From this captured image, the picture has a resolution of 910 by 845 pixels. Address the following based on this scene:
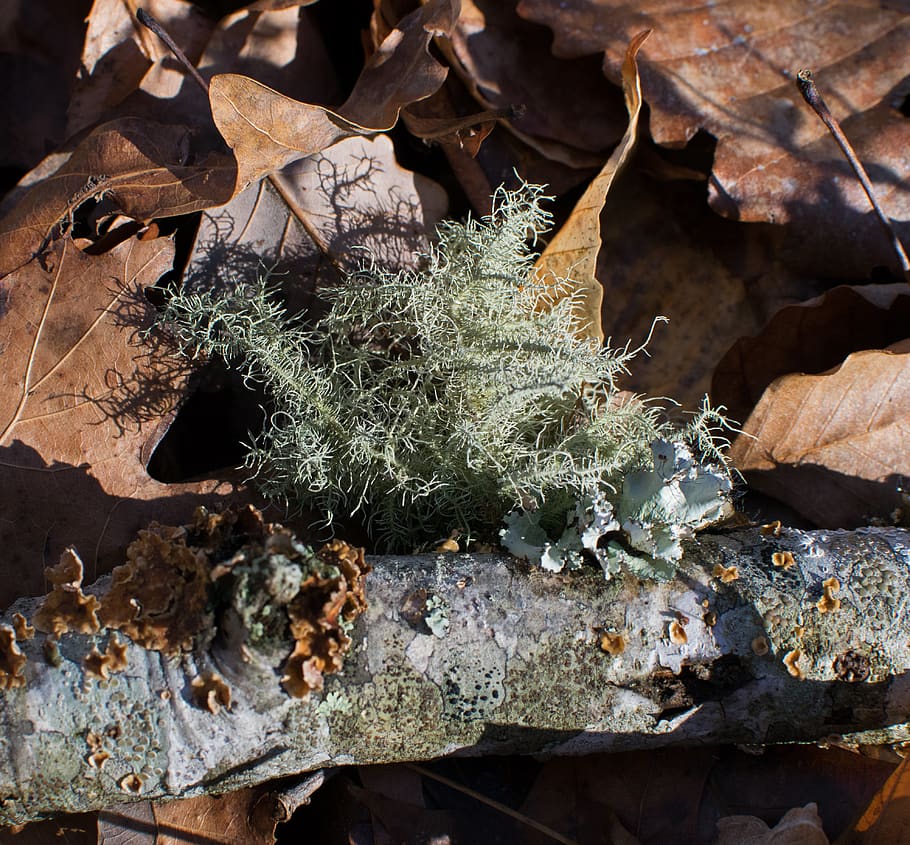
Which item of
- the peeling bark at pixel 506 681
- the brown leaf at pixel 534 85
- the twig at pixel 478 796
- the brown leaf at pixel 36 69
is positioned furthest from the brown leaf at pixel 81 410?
the brown leaf at pixel 534 85

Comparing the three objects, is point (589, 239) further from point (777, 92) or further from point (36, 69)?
point (36, 69)

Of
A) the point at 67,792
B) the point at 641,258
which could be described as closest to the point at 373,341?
the point at 641,258

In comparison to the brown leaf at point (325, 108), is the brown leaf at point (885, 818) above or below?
below

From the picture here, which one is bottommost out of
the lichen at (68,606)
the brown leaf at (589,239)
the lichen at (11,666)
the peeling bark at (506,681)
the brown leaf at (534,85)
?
the peeling bark at (506,681)

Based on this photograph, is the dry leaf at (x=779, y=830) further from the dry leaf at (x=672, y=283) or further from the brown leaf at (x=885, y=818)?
the dry leaf at (x=672, y=283)

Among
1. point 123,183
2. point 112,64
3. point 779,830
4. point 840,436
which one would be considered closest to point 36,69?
point 112,64

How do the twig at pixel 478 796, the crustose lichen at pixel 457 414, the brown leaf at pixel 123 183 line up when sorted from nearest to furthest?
the crustose lichen at pixel 457 414, the twig at pixel 478 796, the brown leaf at pixel 123 183
